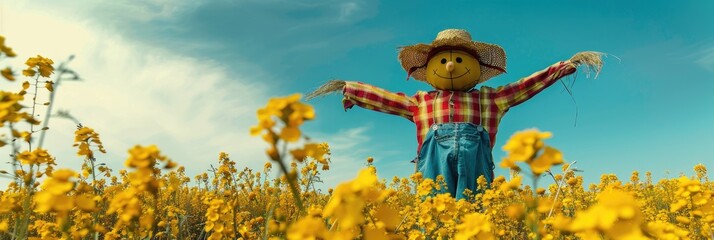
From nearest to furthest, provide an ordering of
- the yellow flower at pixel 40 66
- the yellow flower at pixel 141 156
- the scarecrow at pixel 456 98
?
the yellow flower at pixel 141 156, the yellow flower at pixel 40 66, the scarecrow at pixel 456 98

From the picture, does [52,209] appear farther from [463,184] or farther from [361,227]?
[463,184]

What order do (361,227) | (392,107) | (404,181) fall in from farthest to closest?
(404,181) → (392,107) → (361,227)

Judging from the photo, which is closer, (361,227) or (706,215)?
(361,227)

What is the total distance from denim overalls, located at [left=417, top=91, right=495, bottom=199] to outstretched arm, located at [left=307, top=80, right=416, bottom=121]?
1.79 feet

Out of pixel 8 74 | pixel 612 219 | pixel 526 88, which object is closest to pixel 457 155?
pixel 526 88

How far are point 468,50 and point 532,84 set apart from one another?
81cm

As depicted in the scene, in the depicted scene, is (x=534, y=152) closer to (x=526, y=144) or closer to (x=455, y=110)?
(x=526, y=144)

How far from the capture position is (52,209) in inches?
71.7

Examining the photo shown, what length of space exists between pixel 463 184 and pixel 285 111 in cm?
442

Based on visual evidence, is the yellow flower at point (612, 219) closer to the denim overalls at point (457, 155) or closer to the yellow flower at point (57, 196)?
the yellow flower at point (57, 196)

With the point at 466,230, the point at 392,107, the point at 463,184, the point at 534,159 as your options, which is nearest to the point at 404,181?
the point at 392,107

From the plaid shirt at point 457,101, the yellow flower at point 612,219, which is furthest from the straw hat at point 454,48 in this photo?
the yellow flower at point 612,219

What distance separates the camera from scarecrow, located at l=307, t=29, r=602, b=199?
224 inches

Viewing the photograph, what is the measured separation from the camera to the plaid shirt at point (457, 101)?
5918 millimetres
